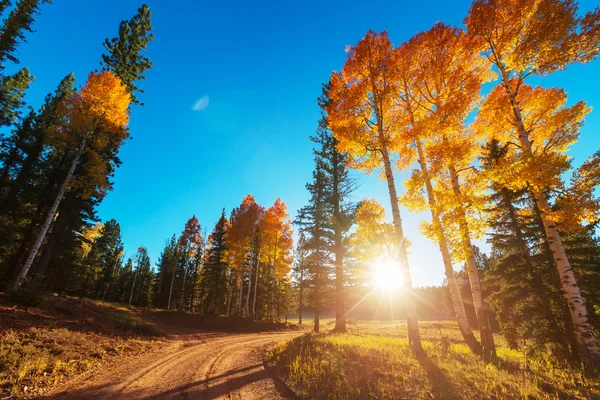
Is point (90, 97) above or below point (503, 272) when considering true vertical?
above

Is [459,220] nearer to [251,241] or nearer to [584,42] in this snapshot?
[584,42]

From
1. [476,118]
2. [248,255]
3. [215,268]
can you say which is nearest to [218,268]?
[215,268]

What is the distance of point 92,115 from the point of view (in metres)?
15.3

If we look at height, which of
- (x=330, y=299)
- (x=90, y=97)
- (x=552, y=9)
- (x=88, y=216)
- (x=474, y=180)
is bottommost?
(x=330, y=299)

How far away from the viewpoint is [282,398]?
5867mm

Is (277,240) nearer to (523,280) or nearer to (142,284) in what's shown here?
(523,280)

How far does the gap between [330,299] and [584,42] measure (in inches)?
786

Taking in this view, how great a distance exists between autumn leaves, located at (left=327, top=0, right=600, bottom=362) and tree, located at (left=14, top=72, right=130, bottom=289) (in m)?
14.8

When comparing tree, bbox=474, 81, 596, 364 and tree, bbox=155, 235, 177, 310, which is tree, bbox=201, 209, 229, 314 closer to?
tree, bbox=155, 235, 177, 310

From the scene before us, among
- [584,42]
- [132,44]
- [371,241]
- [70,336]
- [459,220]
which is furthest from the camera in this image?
[132,44]

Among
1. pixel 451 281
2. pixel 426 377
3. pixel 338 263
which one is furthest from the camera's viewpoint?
pixel 338 263

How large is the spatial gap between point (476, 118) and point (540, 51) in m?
2.87

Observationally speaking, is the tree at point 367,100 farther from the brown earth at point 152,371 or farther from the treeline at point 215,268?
the treeline at point 215,268

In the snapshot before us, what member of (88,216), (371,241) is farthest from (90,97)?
(371,241)
